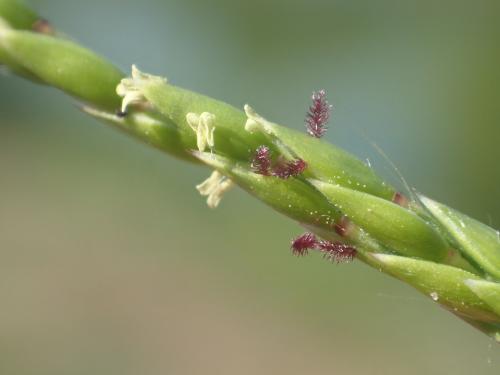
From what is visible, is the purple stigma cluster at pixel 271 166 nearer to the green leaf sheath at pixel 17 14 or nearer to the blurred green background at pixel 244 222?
the green leaf sheath at pixel 17 14

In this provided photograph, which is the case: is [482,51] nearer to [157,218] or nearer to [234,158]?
[157,218]

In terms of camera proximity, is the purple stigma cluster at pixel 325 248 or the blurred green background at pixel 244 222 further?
the blurred green background at pixel 244 222

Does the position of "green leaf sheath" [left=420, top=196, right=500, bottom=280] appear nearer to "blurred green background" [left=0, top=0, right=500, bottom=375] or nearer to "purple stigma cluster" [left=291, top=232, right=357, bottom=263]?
"purple stigma cluster" [left=291, top=232, right=357, bottom=263]

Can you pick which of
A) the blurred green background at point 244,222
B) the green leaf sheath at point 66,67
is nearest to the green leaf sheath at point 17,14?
the green leaf sheath at point 66,67

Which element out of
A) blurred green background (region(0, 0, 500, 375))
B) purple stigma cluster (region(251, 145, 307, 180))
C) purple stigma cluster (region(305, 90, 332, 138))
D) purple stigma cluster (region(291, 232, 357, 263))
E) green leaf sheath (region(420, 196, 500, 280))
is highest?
blurred green background (region(0, 0, 500, 375))

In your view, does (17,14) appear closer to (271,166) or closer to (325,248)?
(271,166)

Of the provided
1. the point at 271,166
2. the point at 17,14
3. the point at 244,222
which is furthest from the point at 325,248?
the point at 244,222

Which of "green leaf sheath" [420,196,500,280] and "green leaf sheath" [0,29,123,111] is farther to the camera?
"green leaf sheath" [0,29,123,111]

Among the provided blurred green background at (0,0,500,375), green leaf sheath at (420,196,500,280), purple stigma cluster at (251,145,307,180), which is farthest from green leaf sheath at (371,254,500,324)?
blurred green background at (0,0,500,375)
